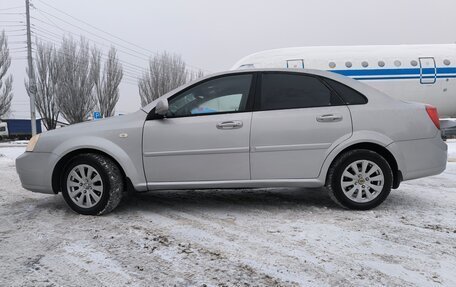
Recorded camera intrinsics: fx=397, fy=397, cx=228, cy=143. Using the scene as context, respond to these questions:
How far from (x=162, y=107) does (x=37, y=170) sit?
5.13 ft

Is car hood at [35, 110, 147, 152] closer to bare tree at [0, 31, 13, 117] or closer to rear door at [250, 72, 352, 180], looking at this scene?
rear door at [250, 72, 352, 180]

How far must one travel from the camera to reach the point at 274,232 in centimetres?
365

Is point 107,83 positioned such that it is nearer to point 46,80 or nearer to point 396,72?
point 46,80

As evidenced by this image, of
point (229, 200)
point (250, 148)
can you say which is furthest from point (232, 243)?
point (229, 200)

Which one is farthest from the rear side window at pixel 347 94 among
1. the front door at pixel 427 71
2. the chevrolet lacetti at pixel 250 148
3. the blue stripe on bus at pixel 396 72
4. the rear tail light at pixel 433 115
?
the front door at pixel 427 71

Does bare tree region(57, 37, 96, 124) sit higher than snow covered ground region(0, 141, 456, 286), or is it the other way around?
bare tree region(57, 37, 96, 124)

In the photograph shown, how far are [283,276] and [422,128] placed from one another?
103 inches

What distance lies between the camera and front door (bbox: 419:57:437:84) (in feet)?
46.4

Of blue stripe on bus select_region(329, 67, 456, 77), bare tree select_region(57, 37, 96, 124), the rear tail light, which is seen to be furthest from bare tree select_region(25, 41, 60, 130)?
the rear tail light

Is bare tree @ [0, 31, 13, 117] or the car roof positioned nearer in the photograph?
the car roof

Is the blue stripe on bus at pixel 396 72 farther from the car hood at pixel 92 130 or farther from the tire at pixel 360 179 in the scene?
the car hood at pixel 92 130

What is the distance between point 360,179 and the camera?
4.26 m

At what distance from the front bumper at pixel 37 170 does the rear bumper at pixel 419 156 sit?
3.68 meters

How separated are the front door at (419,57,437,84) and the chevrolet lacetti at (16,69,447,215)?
1108cm
